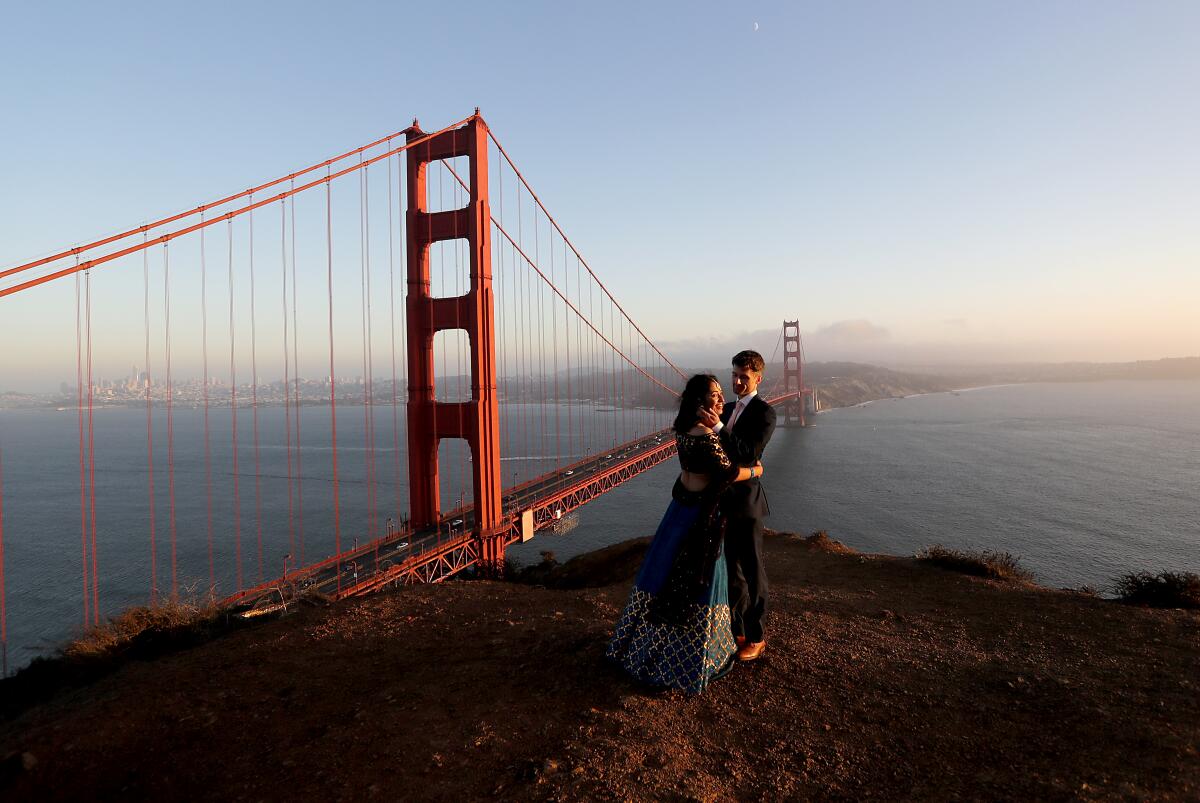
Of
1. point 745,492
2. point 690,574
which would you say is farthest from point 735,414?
point 690,574

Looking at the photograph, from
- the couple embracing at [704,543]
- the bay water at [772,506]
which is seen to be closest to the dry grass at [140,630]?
the bay water at [772,506]

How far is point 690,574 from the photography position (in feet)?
11.8

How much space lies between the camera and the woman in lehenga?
3414 mm

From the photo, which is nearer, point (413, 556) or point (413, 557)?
point (413, 557)

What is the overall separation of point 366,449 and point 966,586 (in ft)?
228

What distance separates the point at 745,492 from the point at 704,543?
411 mm

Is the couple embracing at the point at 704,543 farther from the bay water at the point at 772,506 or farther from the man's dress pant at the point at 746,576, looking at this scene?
the bay water at the point at 772,506

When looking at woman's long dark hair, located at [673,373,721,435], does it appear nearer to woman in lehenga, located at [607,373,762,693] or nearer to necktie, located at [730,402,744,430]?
woman in lehenga, located at [607,373,762,693]

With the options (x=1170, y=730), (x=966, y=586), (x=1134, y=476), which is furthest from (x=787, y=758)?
(x=1134, y=476)

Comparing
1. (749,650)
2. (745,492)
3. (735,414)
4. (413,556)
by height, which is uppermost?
(735,414)

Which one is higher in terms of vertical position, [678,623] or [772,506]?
[678,623]

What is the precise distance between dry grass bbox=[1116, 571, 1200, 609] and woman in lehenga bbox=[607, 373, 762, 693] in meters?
7.40

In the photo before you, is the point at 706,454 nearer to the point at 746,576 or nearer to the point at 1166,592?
the point at 746,576

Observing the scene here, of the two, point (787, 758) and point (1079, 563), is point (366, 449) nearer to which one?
point (1079, 563)
